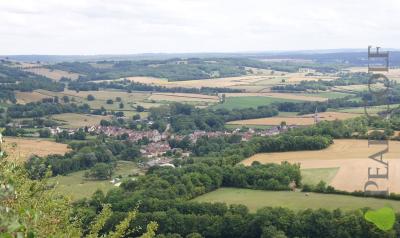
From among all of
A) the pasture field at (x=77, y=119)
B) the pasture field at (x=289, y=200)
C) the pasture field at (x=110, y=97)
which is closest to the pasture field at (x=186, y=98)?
the pasture field at (x=110, y=97)

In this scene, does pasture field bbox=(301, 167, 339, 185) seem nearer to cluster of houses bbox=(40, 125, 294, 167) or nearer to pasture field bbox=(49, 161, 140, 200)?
pasture field bbox=(49, 161, 140, 200)

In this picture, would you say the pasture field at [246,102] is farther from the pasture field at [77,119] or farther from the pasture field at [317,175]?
the pasture field at [317,175]

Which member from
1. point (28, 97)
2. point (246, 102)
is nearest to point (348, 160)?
point (246, 102)

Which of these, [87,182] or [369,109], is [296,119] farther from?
[87,182]

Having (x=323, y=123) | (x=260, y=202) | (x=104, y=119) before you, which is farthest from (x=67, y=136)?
(x=260, y=202)

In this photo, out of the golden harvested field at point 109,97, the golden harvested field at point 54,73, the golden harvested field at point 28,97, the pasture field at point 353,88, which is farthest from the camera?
the golden harvested field at point 54,73

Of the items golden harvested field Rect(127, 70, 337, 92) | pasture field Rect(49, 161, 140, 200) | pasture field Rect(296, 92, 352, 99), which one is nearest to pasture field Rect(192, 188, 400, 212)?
pasture field Rect(49, 161, 140, 200)
